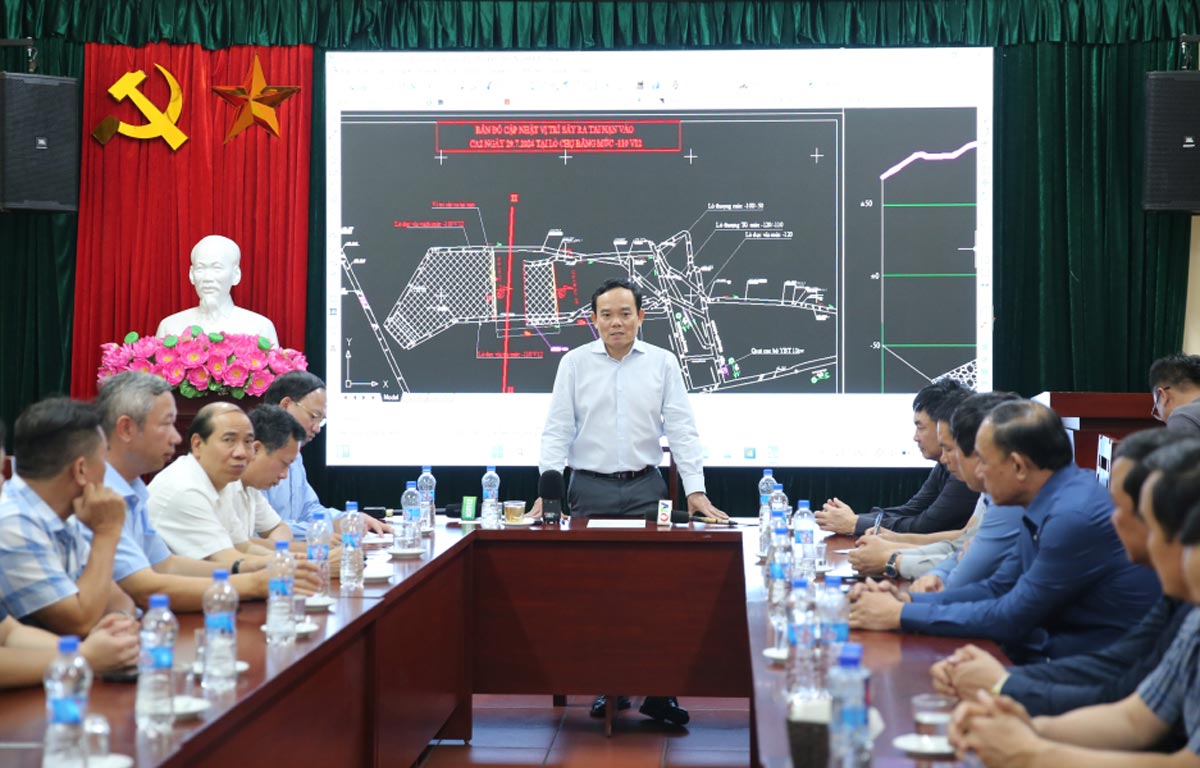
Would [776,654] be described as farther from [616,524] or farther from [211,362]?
[211,362]

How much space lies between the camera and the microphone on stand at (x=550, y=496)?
184 inches

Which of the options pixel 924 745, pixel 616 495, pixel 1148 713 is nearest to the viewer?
pixel 924 745

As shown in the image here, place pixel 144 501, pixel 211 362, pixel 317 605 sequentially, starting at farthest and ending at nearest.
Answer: pixel 211 362, pixel 144 501, pixel 317 605

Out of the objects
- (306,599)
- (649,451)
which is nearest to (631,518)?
(649,451)

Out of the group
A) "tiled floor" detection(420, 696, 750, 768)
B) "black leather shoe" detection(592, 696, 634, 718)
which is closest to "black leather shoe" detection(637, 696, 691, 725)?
"tiled floor" detection(420, 696, 750, 768)

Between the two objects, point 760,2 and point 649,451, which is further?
point 760,2

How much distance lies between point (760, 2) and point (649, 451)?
8.42ft

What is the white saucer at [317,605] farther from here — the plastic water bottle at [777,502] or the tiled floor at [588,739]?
the plastic water bottle at [777,502]

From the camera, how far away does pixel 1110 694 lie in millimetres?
2213

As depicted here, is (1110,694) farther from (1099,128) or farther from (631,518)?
(1099,128)

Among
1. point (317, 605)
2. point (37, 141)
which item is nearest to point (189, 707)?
point (317, 605)

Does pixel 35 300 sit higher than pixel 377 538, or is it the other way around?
pixel 35 300

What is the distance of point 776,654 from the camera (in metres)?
2.47

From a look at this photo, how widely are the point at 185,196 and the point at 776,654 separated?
16.3 ft
